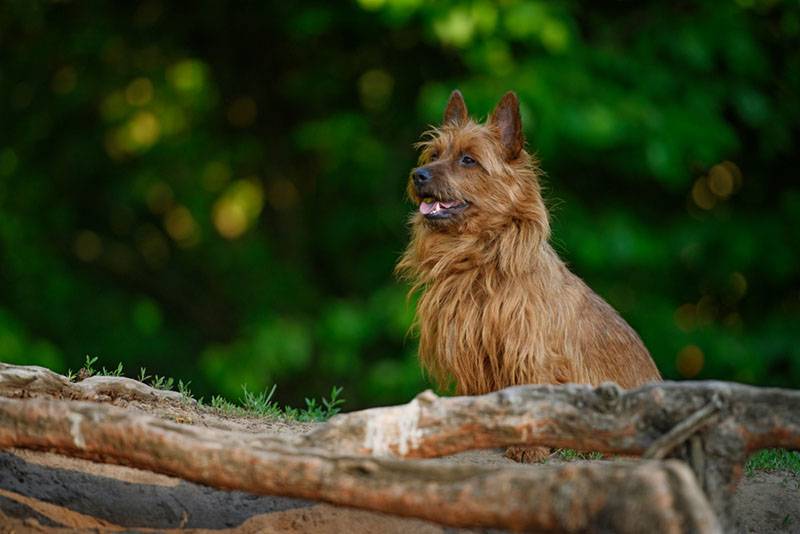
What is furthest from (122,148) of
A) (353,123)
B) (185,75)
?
(353,123)

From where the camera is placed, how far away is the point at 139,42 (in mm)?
12539

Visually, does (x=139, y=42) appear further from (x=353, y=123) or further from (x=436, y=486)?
(x=436, y=486)

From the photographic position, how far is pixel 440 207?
611 cm

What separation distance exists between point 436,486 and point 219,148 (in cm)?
978

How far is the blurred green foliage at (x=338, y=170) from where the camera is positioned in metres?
9.85

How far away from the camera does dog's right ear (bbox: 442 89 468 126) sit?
6539 mm

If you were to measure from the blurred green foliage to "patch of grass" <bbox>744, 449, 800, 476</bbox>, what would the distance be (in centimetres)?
344

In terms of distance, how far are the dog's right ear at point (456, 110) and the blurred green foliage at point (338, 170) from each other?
237 centimetres

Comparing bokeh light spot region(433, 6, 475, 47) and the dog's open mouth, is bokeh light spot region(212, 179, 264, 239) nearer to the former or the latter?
bokeh light spot region(433, 6, 475, 47)

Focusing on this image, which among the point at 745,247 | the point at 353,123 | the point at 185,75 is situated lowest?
the point at 745,247

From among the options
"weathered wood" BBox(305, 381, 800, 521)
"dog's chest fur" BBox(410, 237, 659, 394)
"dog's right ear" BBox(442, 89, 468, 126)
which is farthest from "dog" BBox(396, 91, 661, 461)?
"weathered wood" BBox(305, 381, 800, 521)

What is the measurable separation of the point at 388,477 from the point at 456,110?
351 centimetres

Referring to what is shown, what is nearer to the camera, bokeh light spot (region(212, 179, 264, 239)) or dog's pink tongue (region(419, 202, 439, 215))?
dog's pink tongue (region(419, 202, 439, 215))

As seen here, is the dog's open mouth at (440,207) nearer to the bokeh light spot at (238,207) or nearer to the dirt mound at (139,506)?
the dirt mound at (139,506)
